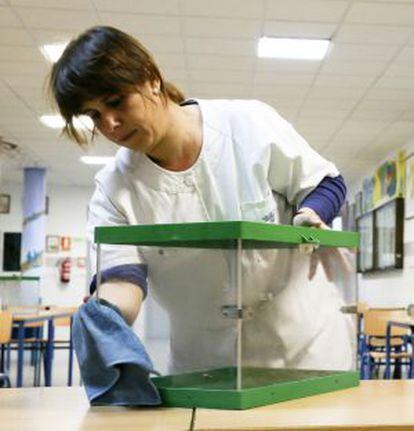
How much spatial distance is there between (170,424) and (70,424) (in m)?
0.13

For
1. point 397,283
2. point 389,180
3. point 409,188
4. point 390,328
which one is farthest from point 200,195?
point 389,180

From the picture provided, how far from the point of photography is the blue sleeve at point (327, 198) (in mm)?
1219

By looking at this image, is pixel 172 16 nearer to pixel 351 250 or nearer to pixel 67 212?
pixel 351 250

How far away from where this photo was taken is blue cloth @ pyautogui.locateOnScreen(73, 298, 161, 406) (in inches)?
38.4

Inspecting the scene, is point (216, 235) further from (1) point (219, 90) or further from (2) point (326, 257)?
(1) point (219, 90)

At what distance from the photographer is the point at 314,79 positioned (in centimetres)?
606

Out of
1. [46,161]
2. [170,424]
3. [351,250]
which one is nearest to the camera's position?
[170,424]

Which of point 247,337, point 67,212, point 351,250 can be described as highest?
point 67,212

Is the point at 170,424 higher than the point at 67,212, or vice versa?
the point at 67,212

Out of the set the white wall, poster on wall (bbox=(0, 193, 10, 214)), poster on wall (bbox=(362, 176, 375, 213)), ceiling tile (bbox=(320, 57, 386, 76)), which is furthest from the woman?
poster on wall (bbox=(0, 193, 10, 214))

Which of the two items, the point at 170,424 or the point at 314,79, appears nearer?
the point at 170,424

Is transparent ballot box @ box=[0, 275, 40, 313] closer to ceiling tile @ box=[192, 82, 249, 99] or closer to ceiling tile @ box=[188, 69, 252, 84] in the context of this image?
ceiling tile @ box=[192, 82, 249, 99]

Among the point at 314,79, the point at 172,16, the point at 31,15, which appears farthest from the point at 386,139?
the point at 31,15

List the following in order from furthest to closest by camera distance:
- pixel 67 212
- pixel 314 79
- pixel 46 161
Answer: pixel 67 212 → pixel 46 161 → pixel 314 79
